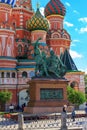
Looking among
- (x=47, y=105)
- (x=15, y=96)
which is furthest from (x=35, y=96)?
(x=15, y=96)

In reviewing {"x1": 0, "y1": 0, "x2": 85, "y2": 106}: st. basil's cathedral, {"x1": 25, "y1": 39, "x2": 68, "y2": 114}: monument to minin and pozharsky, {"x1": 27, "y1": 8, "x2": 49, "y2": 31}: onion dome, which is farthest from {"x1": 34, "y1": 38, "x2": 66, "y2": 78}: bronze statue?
{"x1": 27, "y1": 8, "x2": 49, "y2": 31}: onion dome

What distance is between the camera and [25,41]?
48.9m

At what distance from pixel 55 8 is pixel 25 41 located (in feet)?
27.3

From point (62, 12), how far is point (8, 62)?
1565cm

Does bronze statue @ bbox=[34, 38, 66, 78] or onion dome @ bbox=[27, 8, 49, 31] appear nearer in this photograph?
bronze statue @ bbox=[34, 38, 66, 78]

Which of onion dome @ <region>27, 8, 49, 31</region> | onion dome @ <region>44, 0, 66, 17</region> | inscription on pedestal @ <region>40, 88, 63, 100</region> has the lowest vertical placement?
inscription on pedestal @ <region>40, 88, 63, 100</region>

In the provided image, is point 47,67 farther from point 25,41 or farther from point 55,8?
point 55,8

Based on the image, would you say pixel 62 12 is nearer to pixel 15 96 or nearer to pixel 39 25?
pixel 39 25

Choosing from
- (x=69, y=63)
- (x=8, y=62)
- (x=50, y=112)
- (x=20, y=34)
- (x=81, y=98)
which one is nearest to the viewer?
(x=50, y=112)

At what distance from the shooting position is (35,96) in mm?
25812

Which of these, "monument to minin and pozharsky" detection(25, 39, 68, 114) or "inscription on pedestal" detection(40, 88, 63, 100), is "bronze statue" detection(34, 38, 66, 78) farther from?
"inscription on pedestal" detection(40, 88, 63, 100)

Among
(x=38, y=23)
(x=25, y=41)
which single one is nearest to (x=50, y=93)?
(x=38, y=23)

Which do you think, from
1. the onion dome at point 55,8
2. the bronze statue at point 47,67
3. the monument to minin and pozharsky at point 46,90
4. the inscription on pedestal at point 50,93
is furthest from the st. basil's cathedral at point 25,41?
the inscription on pedestal at point 50,93

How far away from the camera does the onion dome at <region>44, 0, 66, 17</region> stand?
52.5 m
